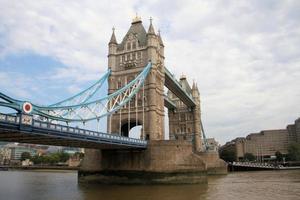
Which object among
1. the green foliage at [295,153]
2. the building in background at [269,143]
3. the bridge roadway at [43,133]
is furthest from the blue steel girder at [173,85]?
the building in background at [269,143]

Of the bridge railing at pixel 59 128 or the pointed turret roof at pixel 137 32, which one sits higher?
the pointed turret roof at pixel 137 32

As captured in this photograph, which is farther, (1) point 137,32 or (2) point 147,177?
(1) point 137,32

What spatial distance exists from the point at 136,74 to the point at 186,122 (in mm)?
32619

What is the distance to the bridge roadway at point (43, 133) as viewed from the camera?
17.1 meters

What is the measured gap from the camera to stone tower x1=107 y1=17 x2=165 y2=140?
36719mm

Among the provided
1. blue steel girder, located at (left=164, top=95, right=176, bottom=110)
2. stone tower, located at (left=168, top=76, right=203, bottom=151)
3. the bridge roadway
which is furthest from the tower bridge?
stone tower, located at (left=168, top=76, right=203, bottom=151)

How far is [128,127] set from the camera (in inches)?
1442

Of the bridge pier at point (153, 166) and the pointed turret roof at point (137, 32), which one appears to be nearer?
the bridge pier at point (153, 166)

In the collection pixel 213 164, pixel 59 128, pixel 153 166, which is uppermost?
pixel 59 128

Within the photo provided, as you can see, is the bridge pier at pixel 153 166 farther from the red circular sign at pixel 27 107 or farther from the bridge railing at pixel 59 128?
the red circular sign at pixel 27 107

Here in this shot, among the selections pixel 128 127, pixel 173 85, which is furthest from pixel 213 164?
pixel 128 127

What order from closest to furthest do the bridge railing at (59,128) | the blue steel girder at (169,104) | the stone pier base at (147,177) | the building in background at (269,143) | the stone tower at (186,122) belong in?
the bridge railing at (59,128) → the stone pier base at (147,177) → the blue steel girder at (169,104) → the stone tower at (186,122) → the building in background at (269,143)

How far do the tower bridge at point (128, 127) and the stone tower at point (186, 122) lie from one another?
69.2ft

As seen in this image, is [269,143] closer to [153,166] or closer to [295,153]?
[295,153]
